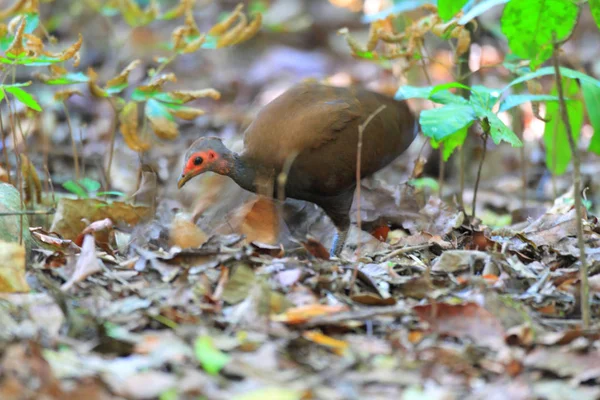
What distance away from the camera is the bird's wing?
4.11m

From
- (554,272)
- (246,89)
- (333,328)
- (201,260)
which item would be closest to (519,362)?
(333,328)

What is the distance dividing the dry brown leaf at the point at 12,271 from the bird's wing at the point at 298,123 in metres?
1.72

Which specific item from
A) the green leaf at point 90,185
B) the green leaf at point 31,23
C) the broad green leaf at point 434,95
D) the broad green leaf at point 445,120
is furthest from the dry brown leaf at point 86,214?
the broad green leaf at point 445,120

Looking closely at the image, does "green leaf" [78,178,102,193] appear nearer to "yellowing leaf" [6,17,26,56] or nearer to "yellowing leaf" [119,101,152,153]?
"yellowing leaf" [119,101,152,153]

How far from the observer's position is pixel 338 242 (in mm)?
4246

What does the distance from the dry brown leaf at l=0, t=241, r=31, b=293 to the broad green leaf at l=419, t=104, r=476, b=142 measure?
172 cm

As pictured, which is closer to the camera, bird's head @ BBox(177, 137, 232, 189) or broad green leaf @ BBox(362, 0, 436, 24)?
bird's head @ BBox(177, 137, 232, 189)

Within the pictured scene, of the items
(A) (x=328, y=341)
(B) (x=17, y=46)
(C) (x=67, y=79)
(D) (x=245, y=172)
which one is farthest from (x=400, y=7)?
(A) (x=328, y=341)

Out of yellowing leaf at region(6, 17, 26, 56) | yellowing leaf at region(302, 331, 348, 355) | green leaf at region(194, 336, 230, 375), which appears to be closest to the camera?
green leaf at region(194, 336, 230, 375)

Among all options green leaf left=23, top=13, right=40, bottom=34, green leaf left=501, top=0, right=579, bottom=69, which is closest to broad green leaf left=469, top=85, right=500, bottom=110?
green leaf left=501, top=0, right=579, bottom=69

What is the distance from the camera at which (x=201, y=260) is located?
9.92 ft

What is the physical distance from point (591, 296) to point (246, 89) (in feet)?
22.1

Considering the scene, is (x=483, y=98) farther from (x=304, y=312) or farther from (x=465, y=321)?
(x=304, y=312)

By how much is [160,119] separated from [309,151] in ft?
2.88
